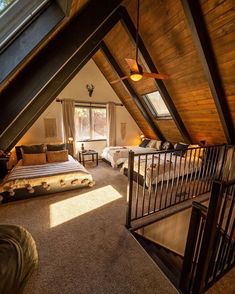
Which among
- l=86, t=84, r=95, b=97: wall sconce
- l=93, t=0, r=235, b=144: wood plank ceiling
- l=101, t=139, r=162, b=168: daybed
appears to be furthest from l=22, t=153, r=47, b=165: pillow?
l=93, t=0, r=235, b=144: wood plank ceiling

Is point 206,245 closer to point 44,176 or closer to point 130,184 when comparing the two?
point 130,184

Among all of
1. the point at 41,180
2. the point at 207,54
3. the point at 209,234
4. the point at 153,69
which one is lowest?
the point at 41,180

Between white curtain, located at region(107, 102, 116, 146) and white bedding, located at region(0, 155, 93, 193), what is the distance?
2.55 meters

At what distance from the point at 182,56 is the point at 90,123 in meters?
3.78

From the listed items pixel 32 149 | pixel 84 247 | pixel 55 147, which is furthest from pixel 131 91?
pixel 84 247

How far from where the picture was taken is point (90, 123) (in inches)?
228

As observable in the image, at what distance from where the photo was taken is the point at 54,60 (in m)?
1.73

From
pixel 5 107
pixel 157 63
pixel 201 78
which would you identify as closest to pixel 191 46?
pixel 201 78

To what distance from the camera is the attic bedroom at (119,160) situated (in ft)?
3.91

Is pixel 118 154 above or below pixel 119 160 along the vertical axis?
above

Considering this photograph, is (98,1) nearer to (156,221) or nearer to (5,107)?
(5,107)

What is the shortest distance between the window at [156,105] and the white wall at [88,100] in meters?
1.48

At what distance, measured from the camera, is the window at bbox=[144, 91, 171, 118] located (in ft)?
15.1

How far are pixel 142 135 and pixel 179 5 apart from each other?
4495 millimetres
